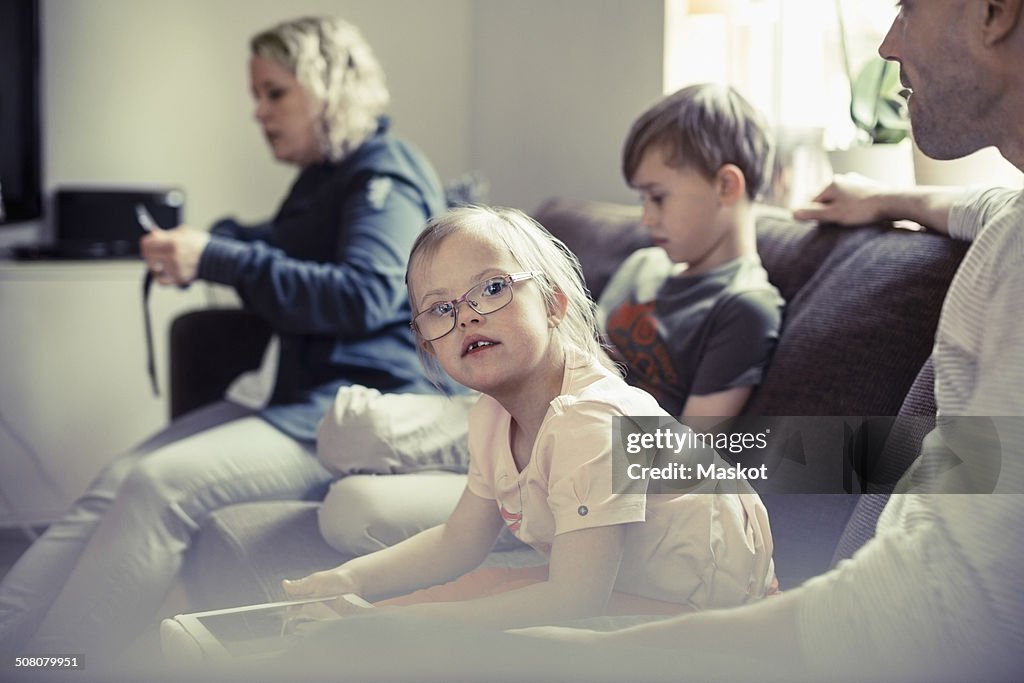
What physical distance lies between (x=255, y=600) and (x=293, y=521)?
6.1 inches

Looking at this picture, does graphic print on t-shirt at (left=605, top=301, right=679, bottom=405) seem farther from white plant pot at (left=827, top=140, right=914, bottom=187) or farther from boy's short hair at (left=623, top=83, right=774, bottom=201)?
white plant pot at (left=827, top=140, right=914, bottom=187)

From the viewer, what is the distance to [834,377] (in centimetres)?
123

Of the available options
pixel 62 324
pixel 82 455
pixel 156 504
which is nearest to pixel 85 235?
pixel 62 324

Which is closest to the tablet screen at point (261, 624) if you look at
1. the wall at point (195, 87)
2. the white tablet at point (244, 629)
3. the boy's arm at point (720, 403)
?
the white tablet at point (244, 629)

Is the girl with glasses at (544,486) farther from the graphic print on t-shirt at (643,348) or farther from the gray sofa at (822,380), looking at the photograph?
the graphic print on t-shirt at (643,348)

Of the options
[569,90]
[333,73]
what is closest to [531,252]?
[333,73]

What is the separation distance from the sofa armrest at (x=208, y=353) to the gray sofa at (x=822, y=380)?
68cm

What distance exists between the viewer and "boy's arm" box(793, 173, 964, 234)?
4.03 feet

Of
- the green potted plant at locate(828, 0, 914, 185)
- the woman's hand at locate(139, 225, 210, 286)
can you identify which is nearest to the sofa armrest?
the woman's hand at locate(139, 225, 210, 286)

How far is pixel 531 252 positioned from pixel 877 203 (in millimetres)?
571

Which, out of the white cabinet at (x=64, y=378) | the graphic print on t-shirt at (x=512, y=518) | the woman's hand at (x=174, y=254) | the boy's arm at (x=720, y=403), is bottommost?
the white cabinet at (x=64, y=378)

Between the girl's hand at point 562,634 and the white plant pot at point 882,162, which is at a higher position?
the white plant pot at point 882,162

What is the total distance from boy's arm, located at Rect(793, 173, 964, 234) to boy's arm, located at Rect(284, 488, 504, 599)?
60 cm

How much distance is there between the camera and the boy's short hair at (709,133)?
4.53 feet
